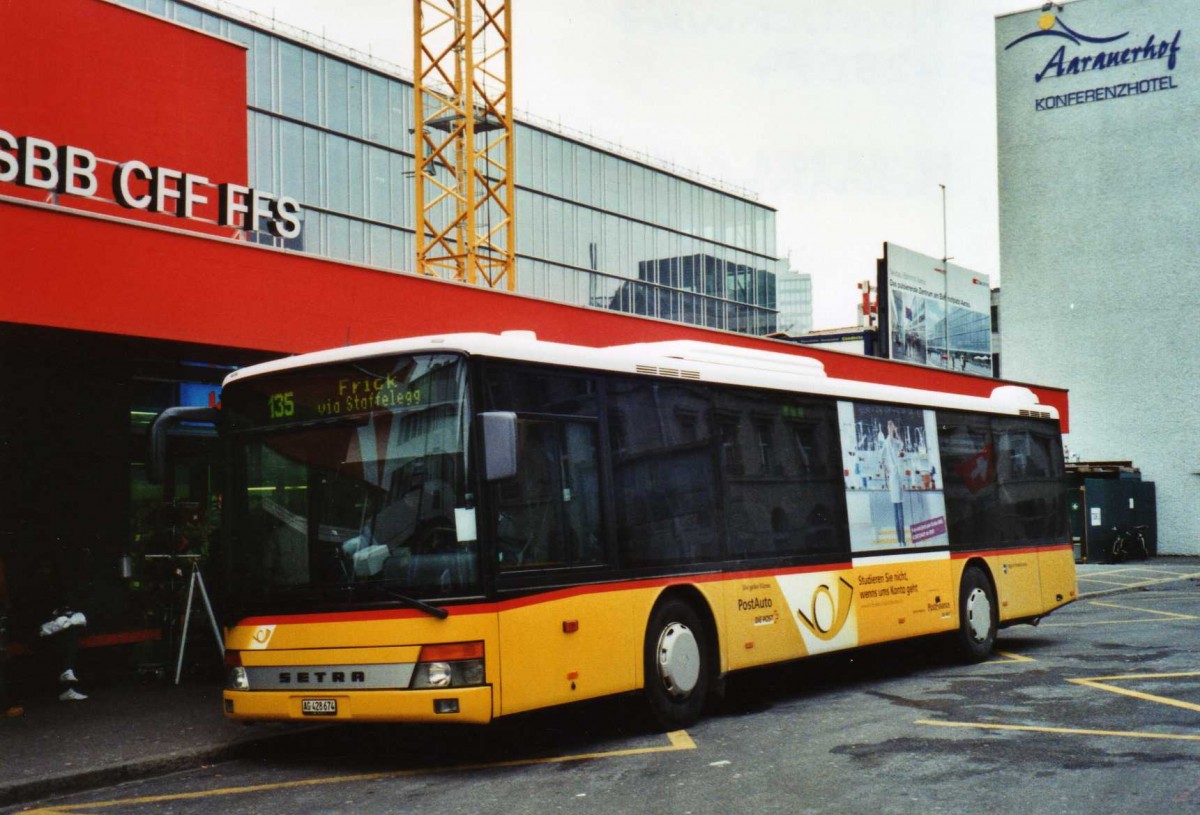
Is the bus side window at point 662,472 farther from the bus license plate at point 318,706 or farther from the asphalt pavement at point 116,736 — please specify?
the asphalt pavement at point 116,736

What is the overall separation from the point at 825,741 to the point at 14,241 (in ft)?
24.4

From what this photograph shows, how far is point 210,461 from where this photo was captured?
15.0 metres

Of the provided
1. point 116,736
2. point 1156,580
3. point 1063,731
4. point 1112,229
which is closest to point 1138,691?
point 1063,731

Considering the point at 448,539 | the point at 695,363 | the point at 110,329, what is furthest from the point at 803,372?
the point at 110,329

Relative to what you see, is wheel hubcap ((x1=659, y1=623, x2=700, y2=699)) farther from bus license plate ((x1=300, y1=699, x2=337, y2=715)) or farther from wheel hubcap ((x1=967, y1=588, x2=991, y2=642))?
wheel hubcap ((x1=967, y1=588, x2=991, y2=642))

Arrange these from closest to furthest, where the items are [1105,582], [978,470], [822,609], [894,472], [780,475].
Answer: [780,475]
[822,609]
[894,472]
[978,470]
[1105,582]

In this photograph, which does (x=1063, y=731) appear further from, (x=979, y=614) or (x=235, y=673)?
(x=235, y=673)

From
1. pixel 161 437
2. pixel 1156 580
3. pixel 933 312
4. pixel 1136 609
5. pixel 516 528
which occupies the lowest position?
pixel 1156 580

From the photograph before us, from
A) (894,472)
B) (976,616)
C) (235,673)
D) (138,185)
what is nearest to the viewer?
(235,673)

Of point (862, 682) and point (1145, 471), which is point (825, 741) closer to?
point (862, 682)

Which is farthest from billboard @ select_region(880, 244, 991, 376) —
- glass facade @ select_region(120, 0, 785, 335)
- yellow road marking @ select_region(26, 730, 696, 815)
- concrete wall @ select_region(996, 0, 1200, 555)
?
yellow road marking @ select_region(26, 730, 696, 815)

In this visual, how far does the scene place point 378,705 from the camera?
28.1ft

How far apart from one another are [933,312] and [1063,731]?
44804 mm

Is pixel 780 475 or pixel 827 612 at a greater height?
pixel 780 475
